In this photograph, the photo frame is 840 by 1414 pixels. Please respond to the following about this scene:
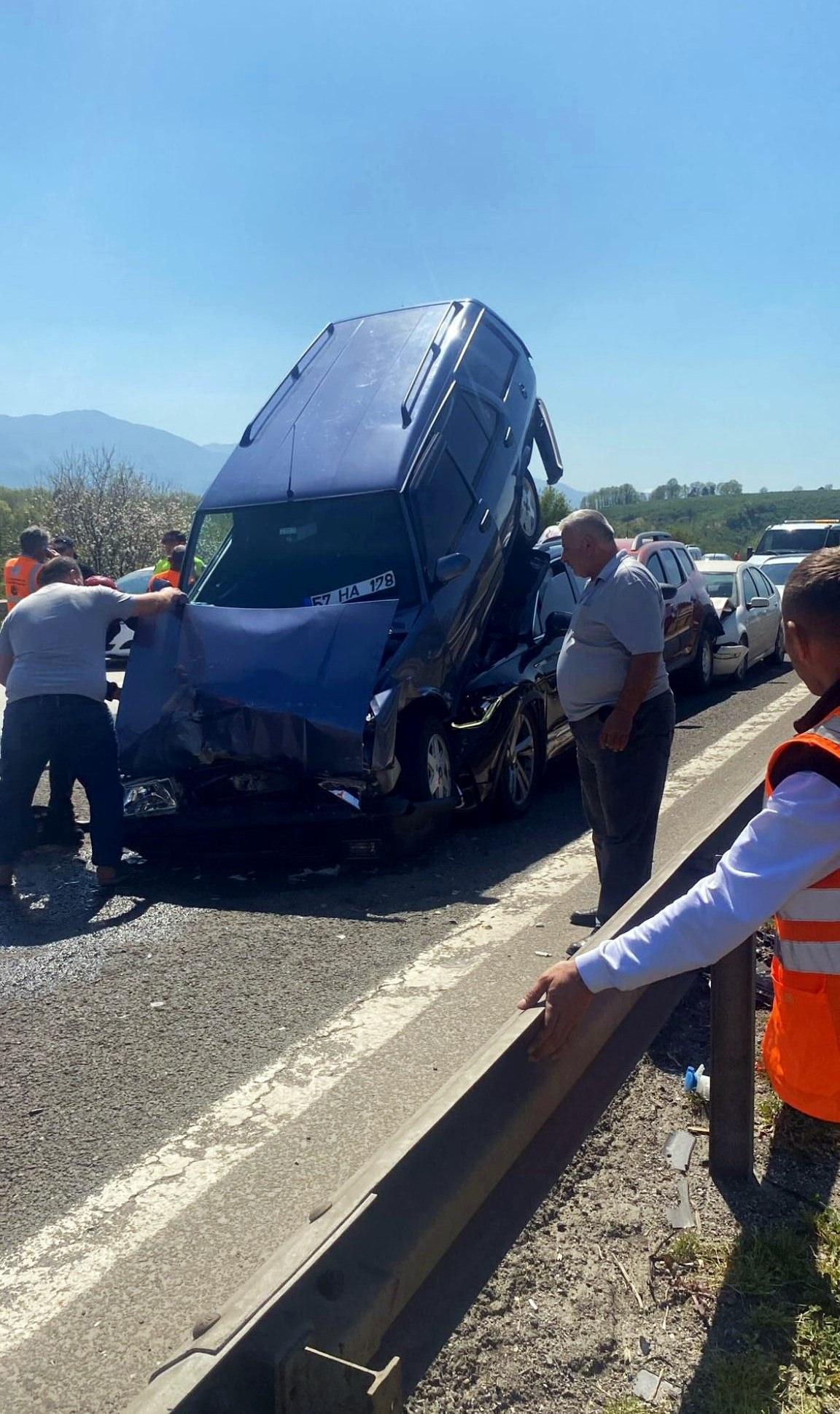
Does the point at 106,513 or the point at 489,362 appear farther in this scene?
the point at 106,513

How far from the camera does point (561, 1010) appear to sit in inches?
80.8

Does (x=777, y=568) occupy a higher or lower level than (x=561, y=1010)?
higher

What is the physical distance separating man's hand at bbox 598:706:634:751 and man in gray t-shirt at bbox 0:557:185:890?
292 cm

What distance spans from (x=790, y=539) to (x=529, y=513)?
18920 millimetres

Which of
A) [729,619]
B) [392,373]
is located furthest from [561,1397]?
[729,619]

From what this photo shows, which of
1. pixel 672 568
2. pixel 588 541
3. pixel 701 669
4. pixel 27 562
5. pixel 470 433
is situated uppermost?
pixel 470 433

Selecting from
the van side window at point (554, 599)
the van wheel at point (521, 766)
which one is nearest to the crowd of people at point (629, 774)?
the van wheel at point (521, 766)

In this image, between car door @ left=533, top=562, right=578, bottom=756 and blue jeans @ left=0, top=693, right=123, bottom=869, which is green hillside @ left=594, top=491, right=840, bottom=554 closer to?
car door @ left=533, top=562, right=578, bottom=756

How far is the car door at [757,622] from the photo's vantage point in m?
14.8

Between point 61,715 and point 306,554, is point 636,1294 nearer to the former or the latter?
point 61,715

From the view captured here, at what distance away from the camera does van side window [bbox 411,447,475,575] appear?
736cm

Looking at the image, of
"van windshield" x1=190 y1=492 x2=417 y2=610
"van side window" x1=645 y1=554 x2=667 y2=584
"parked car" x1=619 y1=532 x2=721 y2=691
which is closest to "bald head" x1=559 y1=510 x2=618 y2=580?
"van windshield" x1=190 y1=492 x2=417 y2=610

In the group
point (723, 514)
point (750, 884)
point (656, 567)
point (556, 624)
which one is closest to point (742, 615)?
point (656, 567)

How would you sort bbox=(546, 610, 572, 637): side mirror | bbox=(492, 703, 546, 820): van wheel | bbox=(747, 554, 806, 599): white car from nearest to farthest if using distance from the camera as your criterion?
1. bbox=(492, 703, 546, 820): van wheel
2. bbox=(546, 610, 572, 637): side mirror
3. bbox=(747, 554, 806, 599): white car
